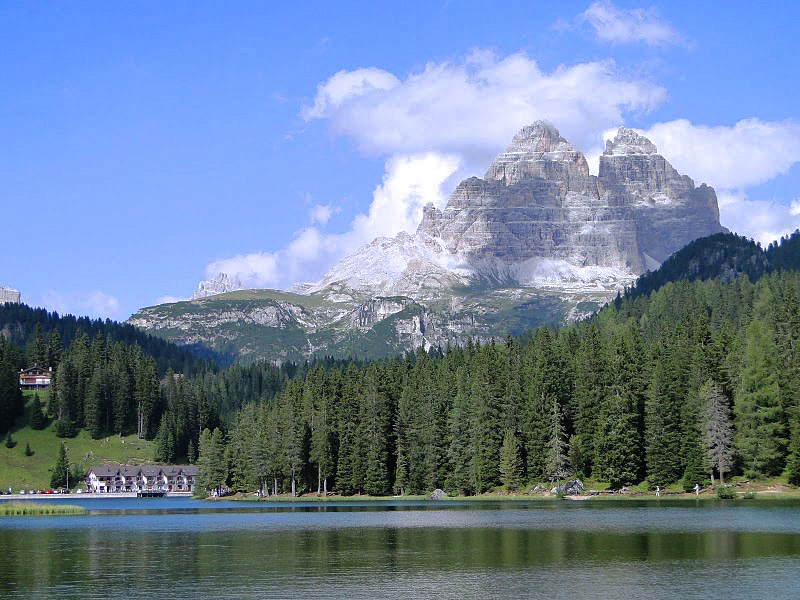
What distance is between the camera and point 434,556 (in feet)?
239

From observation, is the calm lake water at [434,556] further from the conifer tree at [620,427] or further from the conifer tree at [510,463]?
the conifer tree at [510,463]

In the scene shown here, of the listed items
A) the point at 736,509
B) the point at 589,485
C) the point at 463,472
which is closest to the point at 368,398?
the point at 463,472

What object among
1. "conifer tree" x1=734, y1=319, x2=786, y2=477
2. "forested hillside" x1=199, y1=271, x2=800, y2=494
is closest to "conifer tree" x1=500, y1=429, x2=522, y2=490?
"forested hillside" x1=199, y1=271, x2=800, y2=494

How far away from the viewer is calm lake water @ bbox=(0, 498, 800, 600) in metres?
58.5

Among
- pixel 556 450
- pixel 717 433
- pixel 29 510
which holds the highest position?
pixel 717 433

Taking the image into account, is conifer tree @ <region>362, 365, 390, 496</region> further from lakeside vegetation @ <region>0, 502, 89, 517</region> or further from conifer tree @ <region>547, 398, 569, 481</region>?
lakeside vegetation @ <region>0, 502, 89, 517</region>

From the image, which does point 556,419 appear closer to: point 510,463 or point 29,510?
point 510,463

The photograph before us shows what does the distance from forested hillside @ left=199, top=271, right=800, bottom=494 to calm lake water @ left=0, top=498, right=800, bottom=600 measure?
21.0 metres

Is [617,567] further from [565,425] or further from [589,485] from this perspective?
[565,425]

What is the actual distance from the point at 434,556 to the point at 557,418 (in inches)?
3028

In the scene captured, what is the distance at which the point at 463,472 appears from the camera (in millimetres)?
156125

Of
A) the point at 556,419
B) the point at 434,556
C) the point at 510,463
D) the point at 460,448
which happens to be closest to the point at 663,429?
the point at 556,419

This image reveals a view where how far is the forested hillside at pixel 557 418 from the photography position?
5354 inches

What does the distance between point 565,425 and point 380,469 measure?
3033cm
